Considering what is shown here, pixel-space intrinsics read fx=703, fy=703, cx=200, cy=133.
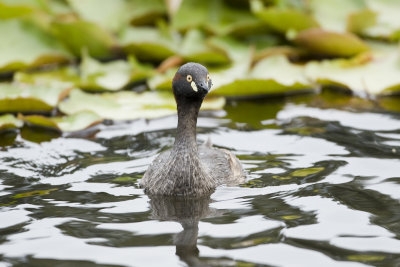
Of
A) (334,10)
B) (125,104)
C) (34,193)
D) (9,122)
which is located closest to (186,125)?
(34,193)

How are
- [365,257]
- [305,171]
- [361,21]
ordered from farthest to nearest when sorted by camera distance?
[361,21]
[305,171]
[365,257]

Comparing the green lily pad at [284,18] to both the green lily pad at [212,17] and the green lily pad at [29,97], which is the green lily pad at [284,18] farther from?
the green lily pad at [29,97]

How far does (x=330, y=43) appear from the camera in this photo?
9.18 metres

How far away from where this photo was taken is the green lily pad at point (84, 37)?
9.30m

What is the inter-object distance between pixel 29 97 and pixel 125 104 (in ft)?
3.56

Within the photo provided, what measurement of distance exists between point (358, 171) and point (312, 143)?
35.5 inches

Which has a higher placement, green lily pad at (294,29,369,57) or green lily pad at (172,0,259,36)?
green lily pad at (172,0,259,36)

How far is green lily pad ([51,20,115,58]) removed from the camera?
9.30 m

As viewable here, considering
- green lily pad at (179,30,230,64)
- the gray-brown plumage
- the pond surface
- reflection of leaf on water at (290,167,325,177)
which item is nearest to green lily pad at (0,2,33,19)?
green lily pad at (179,30,230,64)

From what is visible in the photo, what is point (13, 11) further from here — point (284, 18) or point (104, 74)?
point (284, 18)

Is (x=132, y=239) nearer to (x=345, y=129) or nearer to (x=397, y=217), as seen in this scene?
(x=397, y=217)

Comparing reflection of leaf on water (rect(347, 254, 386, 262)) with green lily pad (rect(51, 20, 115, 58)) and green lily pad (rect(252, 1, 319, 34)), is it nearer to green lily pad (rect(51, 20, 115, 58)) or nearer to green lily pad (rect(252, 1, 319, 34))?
green lily pad (rect(252, 1, 319, 34))

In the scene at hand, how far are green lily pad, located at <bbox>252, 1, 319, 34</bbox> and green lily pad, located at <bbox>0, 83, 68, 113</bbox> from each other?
288 cm

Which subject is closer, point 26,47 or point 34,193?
point 34,193
